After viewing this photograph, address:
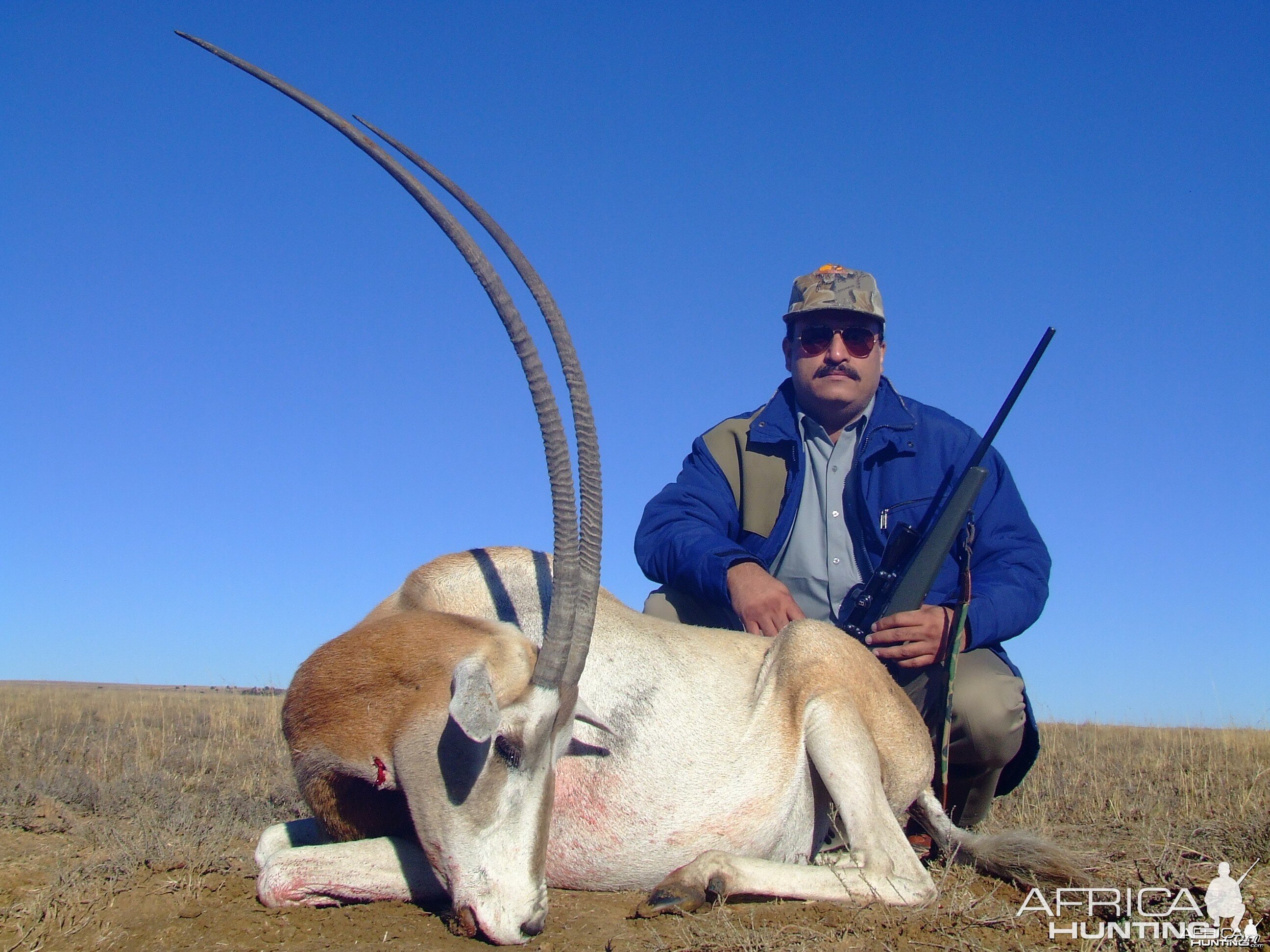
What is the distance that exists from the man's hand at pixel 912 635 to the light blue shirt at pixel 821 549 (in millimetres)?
605

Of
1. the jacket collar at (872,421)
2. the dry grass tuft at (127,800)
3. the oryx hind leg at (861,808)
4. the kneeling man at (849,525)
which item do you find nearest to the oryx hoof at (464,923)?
the dry grass tuft at (127,800)

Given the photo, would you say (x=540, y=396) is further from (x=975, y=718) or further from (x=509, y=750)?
(x=975, y=718)

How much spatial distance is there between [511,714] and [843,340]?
135 inches

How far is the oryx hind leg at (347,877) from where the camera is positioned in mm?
3414

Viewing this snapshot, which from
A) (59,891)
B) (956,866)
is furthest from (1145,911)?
(59,891)

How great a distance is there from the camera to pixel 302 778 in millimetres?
3576

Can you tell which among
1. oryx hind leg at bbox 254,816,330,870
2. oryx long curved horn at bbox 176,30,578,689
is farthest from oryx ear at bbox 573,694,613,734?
oryx hind leg at bbox 254,816,330,870

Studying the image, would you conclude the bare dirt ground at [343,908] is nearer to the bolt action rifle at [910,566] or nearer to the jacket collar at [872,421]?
the bolt action rifle at [910,566]

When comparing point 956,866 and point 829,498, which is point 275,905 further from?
point 829,498

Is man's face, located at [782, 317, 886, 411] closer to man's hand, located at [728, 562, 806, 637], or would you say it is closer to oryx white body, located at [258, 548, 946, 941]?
man's hand, located at [728, 562, 806, 637]

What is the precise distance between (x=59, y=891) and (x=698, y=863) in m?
2.19

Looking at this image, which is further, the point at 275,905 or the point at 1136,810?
the point at 1136,810

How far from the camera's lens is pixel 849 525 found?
562cm

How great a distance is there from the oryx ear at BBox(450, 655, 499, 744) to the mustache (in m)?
3.42
